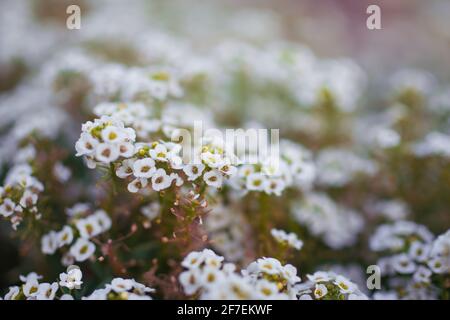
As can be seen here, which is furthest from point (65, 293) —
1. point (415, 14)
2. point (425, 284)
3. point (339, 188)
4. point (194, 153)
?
point (415, 14)

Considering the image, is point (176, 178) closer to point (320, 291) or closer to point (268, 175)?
point (268, 175)

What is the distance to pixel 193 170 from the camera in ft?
5.93

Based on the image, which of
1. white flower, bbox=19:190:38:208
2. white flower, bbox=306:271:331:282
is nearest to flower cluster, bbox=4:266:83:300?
white flower, bbox=19:190:38:208

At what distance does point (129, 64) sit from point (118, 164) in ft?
6.40

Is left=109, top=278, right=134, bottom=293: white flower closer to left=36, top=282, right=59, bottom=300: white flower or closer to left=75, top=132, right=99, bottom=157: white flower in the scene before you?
left=36, top=282, right=59, bottom=300: white flower

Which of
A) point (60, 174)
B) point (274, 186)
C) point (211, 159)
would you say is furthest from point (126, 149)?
point (60, 174)

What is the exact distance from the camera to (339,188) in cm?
293

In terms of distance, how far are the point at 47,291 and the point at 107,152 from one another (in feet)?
1.95

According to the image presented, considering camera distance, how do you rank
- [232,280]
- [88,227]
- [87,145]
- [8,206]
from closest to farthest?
[232,280], [87,145], [8,206], [88,227]

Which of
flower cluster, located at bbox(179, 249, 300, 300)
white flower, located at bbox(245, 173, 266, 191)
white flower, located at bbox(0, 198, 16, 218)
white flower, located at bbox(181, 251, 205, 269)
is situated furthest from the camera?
white flower, located at bbox(245, 173, 266, 191)

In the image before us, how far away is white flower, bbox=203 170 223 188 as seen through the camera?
1.79m

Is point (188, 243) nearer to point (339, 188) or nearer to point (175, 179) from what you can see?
point (175, 179)

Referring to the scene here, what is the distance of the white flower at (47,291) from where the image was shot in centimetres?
170

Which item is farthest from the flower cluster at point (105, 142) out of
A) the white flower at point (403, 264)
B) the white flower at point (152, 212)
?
the white flower at point (403, 264)
